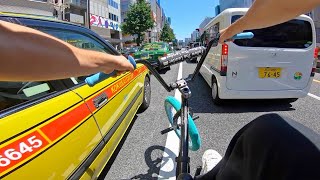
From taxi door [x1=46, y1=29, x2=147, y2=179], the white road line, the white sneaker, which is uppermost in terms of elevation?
taxi door [x1=46, y1=29, x2=147, y2=179]

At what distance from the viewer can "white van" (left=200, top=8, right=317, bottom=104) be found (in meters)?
5.24

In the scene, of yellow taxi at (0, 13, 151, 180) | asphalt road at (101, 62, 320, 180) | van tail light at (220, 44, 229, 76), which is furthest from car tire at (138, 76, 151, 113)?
yellow taxi at (0, 13, 151, 180)

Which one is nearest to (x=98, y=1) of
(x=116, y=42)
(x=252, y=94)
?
(x=116, y=42)

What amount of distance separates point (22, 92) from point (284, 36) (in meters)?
4.58

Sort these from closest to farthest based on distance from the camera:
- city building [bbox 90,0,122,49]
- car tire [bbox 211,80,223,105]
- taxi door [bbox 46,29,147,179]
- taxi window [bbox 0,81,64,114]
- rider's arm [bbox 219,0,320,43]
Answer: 1. rider's arm [bbox 219,0,320,43]
2. taxi window [bbox 0,81,64,114]
3. taxi door [bbox 46,29,147,179]
4. car tire [bbox 211,80,223,105]
5. city building [bbox 90,0,122,49]

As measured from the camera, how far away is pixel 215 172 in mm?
1483

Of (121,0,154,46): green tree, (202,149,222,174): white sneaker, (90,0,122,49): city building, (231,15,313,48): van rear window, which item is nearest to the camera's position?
(202,149,222,174): white sneaker

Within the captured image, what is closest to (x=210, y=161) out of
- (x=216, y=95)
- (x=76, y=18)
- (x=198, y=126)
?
(x=198, y=126)

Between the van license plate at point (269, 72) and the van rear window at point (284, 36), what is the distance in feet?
1.36

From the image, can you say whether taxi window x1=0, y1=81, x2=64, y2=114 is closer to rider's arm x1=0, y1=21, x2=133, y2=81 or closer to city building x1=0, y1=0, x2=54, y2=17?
rider's arm x1=0, y1=21, x2=133, y2=81

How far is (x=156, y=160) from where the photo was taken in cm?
351

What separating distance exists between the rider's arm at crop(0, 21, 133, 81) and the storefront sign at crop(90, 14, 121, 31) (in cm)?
4675

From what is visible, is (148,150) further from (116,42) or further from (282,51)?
(116,42)

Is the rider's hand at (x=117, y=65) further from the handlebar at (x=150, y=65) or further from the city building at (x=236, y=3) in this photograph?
the city building at (x=236, y=3)
